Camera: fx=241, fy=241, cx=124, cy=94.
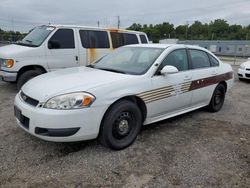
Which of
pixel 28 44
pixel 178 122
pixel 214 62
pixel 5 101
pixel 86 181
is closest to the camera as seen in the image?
pixel 86 181

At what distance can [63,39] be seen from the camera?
6.76 m

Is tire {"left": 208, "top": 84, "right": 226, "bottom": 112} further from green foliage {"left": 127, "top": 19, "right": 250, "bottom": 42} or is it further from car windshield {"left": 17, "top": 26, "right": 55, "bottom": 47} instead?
green foliage {"left": 127, "top": 19, "right": 250, "bottom": 42}

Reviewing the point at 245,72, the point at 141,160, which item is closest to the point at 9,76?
the point at 141,160

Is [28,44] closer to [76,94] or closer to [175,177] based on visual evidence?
[76,94]

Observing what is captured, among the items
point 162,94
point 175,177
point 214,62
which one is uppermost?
point 214,62

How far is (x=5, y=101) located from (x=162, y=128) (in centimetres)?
379

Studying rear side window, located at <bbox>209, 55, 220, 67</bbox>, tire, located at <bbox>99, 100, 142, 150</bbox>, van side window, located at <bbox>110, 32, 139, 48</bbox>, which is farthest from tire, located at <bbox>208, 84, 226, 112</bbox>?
van side window, located at <bbox>110, 32, 139, 48</bbox>

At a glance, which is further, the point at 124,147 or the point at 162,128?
the point at 162,128

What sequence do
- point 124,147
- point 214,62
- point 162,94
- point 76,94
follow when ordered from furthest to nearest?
1. point 214,62
2. point 162,94
3. point 124,147
4. point 76,94

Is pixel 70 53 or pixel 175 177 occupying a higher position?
pixel 70 53

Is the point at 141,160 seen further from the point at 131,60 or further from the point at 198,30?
the point at 198,30

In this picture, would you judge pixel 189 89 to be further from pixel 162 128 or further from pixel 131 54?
pixel 131 54

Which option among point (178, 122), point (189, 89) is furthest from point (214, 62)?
point (178, 122)

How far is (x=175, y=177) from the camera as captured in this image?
282cm
